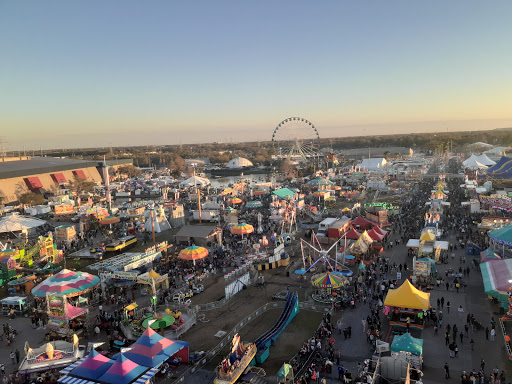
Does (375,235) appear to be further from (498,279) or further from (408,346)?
(408,346)

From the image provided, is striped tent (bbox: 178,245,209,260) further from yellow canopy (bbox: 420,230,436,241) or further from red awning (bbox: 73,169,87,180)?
red awning (bbox: 73,169,87,180)

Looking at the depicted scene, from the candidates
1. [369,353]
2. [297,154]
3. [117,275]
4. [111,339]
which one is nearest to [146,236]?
[117,275]

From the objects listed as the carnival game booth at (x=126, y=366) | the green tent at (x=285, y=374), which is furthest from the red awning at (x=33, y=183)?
the green tent at (x=285, y=374)

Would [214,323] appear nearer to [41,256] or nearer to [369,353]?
[369,353]

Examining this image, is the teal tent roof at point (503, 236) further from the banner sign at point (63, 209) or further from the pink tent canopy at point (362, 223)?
the banner sign at point (63, 209)

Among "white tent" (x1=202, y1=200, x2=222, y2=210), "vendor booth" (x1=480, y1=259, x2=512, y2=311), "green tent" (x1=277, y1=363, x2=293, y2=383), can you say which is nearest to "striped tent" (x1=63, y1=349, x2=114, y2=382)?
"green tent" (x1=277, y1=363, x2=293, y2=383)
